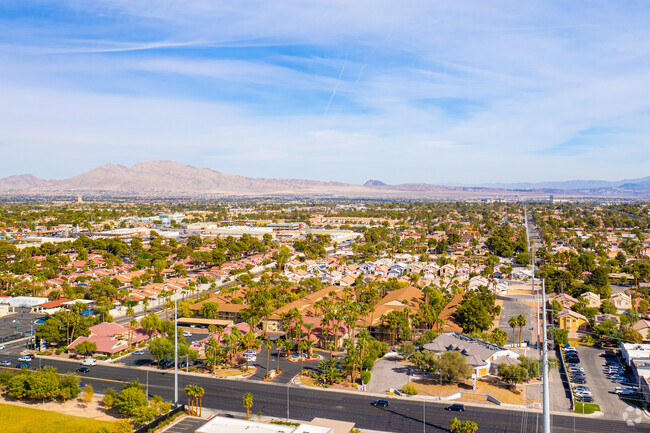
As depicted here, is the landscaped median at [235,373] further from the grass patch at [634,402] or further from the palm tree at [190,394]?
the grass patch at [634,402]

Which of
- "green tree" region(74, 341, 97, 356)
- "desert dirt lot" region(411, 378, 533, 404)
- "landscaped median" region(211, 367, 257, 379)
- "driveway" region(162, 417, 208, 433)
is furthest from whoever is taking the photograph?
"green tree" region(74, 341, 97, 356)

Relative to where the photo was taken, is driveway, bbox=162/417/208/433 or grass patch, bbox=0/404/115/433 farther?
driveway, bbox=162/417/208/433

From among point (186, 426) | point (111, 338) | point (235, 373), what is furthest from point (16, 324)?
point (186, 426)

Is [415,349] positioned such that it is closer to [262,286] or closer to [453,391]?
[453,391]

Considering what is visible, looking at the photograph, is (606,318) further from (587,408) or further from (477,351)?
(587,408)

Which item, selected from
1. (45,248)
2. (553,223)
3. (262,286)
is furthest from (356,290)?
(553,223)

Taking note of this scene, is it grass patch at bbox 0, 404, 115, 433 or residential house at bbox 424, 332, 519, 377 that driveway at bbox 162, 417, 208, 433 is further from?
residential house at bbox 424, 332, 519, 377

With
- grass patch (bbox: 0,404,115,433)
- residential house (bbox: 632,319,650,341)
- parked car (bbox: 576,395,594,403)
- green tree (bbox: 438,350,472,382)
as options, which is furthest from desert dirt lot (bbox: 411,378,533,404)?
grass patch (bbox: 0,404,115,433)
